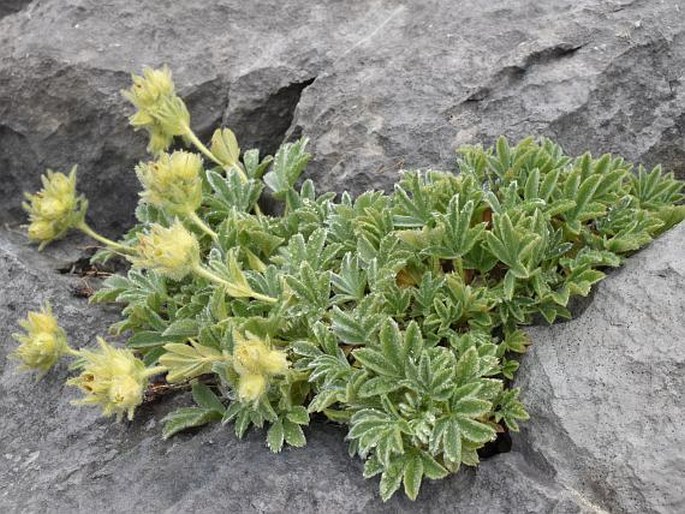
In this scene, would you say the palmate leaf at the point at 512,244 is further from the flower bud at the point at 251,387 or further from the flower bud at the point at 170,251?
the flower bud at the point at 170,251

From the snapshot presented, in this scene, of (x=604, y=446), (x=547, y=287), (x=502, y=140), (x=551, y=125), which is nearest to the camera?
(x=604, y=446)

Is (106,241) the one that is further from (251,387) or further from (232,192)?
(251,387)

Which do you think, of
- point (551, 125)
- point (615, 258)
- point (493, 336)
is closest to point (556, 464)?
point (493, 336)

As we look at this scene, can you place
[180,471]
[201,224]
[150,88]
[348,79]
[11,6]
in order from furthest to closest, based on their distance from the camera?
[11,6] → [348,79] → [150,88] → [201,224] → [180,471]

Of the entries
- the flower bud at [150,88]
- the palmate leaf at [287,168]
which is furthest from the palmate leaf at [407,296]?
the flower bud at [150,88]

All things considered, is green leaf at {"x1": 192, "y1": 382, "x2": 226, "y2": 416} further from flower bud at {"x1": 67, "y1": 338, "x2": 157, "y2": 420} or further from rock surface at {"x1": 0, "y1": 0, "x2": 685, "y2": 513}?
flower bud at {"x1": 67, "y1": 338, "x2": 157, "y2": 420}

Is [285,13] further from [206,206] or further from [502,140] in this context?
[502,140]

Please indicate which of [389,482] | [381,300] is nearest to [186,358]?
[381,300]
